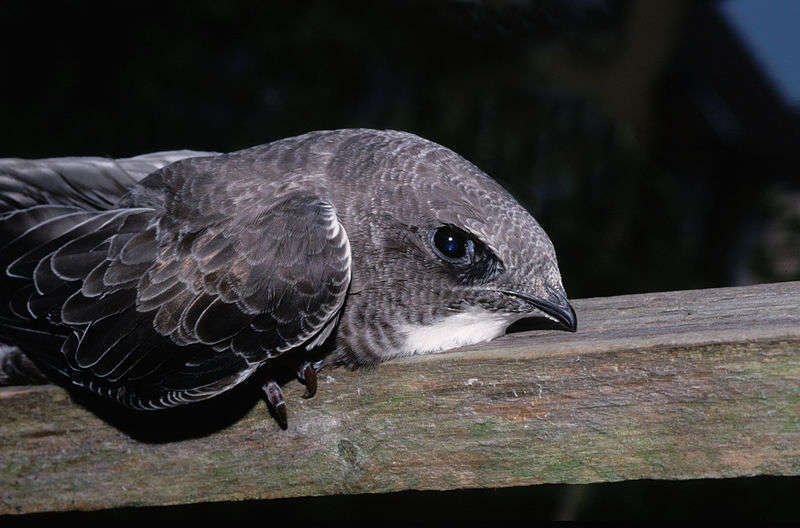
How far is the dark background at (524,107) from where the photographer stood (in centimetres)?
309

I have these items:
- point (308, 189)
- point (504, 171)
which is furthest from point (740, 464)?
point (504, 171)

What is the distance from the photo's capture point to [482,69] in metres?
3.56

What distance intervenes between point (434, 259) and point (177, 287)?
1.78 ft

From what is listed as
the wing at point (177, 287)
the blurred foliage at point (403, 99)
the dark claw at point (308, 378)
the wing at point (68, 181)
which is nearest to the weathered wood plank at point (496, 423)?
the dark claw at point (308, 378)

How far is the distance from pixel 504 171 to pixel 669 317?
1.82m

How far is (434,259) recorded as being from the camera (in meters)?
1.79

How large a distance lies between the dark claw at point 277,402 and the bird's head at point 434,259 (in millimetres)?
150

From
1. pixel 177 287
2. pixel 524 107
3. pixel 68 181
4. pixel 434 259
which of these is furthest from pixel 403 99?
pixel 177 287

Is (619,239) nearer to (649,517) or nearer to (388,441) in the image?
(649,517)

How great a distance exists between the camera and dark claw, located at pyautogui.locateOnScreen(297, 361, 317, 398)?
1713 mm

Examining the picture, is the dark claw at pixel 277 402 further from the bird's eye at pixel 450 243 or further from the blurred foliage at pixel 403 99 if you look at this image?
the blurred foliage at pixel 403 99

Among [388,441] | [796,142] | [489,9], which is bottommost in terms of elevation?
[388,441]

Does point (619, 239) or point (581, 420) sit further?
point (619, 239)

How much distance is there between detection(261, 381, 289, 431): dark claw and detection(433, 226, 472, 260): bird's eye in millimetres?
444
